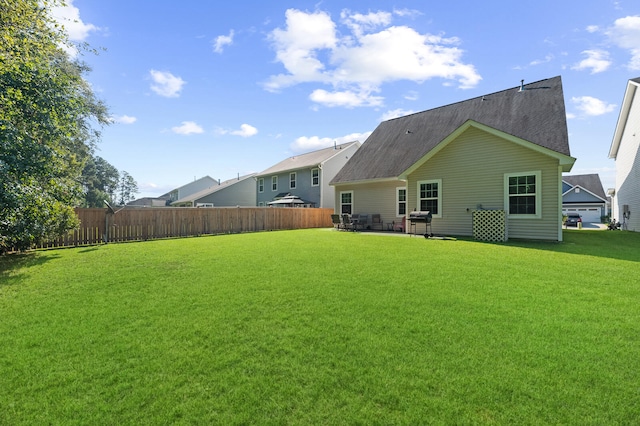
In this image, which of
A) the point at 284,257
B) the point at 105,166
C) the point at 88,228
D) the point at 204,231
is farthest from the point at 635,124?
the point at 105,166

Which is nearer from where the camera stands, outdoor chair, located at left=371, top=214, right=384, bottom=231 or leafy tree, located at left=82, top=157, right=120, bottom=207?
outdoor chair, located at left=371, top=214, right=384, bottom=231

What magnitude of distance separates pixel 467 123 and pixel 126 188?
90964 mm

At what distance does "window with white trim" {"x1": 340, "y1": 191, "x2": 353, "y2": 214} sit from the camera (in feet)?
62.7

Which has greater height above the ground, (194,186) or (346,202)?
(194,186)

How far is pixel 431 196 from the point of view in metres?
13.4

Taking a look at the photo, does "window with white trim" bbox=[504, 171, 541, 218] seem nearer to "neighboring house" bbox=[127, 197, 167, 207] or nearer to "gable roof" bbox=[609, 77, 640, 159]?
"gable roof" bbox=[609, 77, 640, 159]

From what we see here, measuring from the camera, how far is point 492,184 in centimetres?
1166

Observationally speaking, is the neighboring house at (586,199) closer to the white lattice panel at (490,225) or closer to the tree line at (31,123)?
the white lattice panel at (490,225)

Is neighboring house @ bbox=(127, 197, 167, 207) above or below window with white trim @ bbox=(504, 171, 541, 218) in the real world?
above

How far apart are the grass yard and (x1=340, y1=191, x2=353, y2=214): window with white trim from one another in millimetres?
13135

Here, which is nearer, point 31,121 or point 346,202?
point 31,121

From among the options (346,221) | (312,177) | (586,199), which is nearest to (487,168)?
(346,221)

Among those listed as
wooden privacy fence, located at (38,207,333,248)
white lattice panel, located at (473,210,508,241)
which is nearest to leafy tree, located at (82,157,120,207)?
wooden privacy fence, located at (38,207,333,248)

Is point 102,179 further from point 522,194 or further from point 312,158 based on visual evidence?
point 522,194
